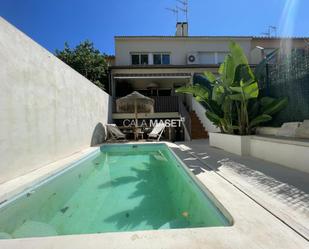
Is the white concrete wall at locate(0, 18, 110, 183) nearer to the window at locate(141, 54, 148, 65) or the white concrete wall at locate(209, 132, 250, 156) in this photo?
the white concrete wall at locate(209, 132, 250, 156)

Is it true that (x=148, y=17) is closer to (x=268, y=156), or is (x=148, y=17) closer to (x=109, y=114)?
(x=109, y=114)

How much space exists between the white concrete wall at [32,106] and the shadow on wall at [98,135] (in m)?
2.51

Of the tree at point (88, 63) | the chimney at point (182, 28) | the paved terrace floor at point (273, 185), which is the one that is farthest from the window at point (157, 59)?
the paved terrace floor at point (273, 185)

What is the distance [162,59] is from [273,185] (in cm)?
2013

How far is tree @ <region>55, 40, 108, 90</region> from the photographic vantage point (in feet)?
69.9

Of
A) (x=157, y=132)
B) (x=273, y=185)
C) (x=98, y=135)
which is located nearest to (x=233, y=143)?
(x=273, y=185)

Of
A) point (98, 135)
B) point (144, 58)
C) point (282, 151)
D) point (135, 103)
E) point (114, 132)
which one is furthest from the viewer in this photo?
point (144, 58)

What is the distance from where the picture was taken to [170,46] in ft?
76.7

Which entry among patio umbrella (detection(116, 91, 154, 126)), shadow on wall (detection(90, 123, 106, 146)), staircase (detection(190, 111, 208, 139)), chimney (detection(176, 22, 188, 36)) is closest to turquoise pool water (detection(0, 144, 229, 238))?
shadow on wall (detection(90, 123, 106, 146))

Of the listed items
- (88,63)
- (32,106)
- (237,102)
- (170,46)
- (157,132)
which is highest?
(170,46)

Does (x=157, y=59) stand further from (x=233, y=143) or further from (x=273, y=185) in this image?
(x=273, y=185)

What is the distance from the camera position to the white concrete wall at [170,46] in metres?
22.8

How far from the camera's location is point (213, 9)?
17.8m

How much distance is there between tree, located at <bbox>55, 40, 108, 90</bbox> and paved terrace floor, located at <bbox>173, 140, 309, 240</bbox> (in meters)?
16.1
